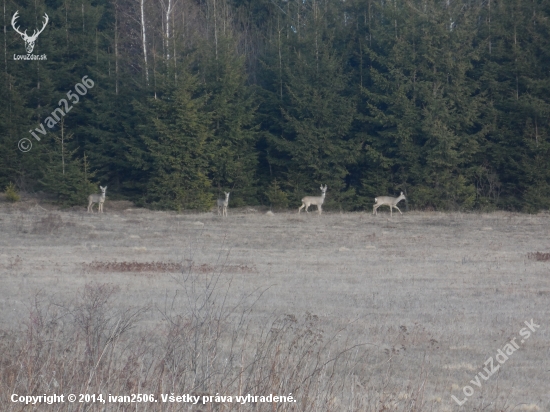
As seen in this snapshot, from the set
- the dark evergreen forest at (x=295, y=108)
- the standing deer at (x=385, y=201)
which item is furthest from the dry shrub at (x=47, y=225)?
→ the standing deer at (x=385, y=201)

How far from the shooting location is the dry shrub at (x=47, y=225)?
23.3 meters

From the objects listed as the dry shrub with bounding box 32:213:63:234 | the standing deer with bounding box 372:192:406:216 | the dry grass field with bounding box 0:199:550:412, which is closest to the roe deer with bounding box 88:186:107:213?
the dry grass field with bounding box 0:199:550:412

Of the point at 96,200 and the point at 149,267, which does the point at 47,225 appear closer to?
the point at 96,200

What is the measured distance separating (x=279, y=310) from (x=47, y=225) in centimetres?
1471

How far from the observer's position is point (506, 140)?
34.3 meters

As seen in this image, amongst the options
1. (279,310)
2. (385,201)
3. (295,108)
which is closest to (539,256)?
(279,310)

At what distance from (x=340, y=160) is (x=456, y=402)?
28406 mm

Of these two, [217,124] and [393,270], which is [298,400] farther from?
[217,124]

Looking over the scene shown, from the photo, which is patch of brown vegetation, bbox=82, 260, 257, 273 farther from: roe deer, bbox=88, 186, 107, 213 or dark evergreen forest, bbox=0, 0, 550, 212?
dark evergreen forest, bbox=0, 0, 550, 212

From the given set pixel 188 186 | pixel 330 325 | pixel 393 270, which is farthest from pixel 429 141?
pixel 330 325

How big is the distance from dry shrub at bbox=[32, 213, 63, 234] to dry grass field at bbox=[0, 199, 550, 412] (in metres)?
0.08

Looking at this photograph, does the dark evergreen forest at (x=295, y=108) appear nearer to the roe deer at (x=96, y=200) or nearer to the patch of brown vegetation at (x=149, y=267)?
the roe deer at (x=96, y=200)

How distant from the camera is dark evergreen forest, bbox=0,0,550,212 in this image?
3344 centimetres

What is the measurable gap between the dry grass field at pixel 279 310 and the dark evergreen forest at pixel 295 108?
16.2 ft
